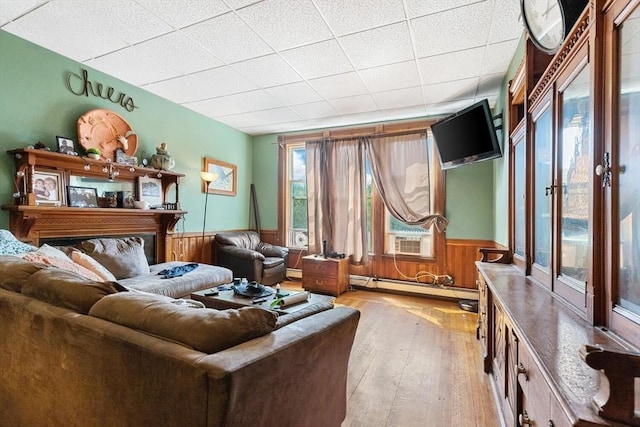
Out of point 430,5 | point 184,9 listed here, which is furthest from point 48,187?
point 430,5

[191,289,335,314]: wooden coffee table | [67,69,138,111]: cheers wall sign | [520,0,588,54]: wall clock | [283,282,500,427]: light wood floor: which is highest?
[67,69,138,111]: cheers wall sign

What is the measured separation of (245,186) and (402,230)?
293 centimetres

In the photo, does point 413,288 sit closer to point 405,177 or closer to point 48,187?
point 405,177

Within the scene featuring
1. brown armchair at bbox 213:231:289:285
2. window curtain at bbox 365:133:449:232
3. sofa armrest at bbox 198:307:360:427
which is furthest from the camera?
window curtain at bbox 365:133:449:232

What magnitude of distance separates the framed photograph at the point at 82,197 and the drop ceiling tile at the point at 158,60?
1.29 m

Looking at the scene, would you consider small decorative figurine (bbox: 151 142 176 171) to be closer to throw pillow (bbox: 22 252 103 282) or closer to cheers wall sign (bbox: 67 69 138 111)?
cheers wall sign (bbox: 67 69 138 111)

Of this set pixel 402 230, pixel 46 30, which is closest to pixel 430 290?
pixel 402 230

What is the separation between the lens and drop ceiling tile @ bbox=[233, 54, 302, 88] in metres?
2.95

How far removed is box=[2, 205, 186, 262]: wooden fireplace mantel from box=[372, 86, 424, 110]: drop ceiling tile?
2.98 m

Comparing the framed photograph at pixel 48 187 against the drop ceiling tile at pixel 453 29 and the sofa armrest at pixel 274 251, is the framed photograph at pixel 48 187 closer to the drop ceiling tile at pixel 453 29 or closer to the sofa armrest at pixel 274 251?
the sofa armrest at pixel 274 251

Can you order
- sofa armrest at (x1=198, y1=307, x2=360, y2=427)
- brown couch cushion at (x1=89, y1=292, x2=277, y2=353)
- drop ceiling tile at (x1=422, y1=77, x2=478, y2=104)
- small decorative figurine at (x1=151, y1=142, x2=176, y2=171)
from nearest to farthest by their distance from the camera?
sofa armrest at (x1=198, y1=307, x2=360, y2=427)
brown couch cushion at (x1=89, y1=292, x2=277, y2=353)
drop ceiling tile at (x1=422, y1=77, x2=478, y2=104)
small decorative figurine at (x1=151, y1=142, x2=176, y2=171)

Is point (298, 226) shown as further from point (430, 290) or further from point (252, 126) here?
point (430, 290)

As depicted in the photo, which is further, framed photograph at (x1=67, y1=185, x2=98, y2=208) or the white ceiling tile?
framed photograph at (x1=67, y1=185, x2=98, y2=208)

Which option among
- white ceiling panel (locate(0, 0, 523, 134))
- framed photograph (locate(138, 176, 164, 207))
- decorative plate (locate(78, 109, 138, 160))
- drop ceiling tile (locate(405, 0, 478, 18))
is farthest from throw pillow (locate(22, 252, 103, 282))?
drop ceiling tile (locate(405, 0, 478, 18))
